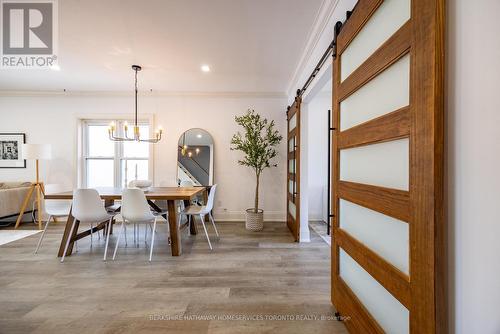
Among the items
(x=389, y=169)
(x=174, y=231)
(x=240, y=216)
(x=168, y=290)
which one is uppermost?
(x=389, y=169)

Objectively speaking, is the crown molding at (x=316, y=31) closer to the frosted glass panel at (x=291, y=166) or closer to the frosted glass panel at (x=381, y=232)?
the frosted glass panel at (x=291, y=166)

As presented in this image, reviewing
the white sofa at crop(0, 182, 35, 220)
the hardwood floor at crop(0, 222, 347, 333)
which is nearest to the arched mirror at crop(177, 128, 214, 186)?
the hardwood floor at crop(0, 222, 347, 333)

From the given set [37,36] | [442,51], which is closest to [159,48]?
[37,36]

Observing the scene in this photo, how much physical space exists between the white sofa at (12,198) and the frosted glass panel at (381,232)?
5.36 metres

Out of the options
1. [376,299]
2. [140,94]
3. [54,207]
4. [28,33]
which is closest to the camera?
[376,299]

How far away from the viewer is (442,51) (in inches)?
30.0

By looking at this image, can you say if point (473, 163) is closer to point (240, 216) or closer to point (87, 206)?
point (87, 206)

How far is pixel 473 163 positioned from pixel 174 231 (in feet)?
9.10

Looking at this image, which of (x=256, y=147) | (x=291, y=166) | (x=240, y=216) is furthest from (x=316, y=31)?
(x=240, y=216)

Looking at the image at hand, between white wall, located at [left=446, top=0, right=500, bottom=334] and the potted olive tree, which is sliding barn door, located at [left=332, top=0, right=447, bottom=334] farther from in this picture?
the potted olive tree

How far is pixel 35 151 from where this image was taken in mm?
3867

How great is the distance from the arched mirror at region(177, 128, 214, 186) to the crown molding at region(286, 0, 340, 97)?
2.11 m

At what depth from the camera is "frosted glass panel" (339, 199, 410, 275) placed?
100cm

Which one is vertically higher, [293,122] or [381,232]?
[293,122]
